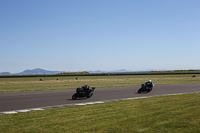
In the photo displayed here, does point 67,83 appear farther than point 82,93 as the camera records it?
Yes

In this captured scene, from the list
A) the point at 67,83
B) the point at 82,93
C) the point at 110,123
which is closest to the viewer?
the point at 110,123

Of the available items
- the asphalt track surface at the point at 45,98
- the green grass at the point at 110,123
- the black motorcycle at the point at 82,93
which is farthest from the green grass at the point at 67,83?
the green grass at the point at 110,123

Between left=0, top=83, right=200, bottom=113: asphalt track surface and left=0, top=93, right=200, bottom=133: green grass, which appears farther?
left=0, top=83, right=200, bottom=113: asphalt track surface

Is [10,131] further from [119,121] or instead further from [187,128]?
[187,128]

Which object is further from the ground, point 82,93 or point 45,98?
point 82,93

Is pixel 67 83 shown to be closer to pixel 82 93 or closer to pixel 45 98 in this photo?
pixel 45 98

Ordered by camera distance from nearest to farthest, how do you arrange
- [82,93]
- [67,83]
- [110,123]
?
[110,123]
[82,93]
[67,83]

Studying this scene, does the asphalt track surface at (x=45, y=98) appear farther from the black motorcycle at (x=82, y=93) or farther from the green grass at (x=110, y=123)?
the green grass at (x=110, y=123)

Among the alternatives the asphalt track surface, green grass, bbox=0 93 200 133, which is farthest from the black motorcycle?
green grass, bbox=0 93 200 133

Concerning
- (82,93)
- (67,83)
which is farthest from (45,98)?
(67,83)

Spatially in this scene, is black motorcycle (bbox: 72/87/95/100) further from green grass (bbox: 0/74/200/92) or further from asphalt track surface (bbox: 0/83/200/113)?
green grass (bbox: 0/74/200/92)

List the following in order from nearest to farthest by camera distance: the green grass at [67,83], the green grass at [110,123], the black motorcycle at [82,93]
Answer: the green grass at [110,123] → the black motorcycle at [82,93] → the green grass at [67,83]

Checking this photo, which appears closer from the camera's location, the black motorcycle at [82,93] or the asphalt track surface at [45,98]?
the asphalt track surface at [45,98]

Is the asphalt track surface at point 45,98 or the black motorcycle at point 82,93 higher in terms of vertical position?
the black motorcycle at point 82,93
